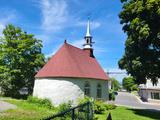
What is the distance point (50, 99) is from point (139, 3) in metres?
15.9

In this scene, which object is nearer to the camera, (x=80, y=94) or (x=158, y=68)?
(x=158, y=68)

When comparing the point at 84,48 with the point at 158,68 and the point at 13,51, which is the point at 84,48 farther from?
the point at 158,68

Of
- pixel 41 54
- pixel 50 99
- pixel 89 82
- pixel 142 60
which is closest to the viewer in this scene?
pixel 142 60

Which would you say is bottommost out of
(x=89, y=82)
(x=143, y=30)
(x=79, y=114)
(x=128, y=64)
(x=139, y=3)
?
(x=79, y=114)

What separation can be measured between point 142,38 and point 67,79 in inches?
435

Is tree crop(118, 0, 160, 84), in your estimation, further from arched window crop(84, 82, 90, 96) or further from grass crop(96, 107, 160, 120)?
Answer: arched window crop(84, 82, 90, 96)

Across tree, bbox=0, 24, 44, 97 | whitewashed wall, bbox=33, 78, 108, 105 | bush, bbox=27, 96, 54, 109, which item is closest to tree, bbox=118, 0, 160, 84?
whitewashed wall, bbox=33, 78, 108, 105

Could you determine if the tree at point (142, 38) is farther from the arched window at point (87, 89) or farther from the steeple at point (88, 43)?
the steeple at point (88, 43)

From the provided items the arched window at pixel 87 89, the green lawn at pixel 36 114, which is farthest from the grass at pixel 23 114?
Answer: the arched window at pixel 87 89

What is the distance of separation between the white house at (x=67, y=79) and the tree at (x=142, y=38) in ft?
19.7

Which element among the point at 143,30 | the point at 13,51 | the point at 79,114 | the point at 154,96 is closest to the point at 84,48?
the point at 13,51

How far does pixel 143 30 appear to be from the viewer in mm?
24656

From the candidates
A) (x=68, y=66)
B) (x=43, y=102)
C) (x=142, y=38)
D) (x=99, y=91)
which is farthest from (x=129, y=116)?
(x=99, y=91)

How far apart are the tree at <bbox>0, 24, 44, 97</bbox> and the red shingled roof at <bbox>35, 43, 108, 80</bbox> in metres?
11.8
